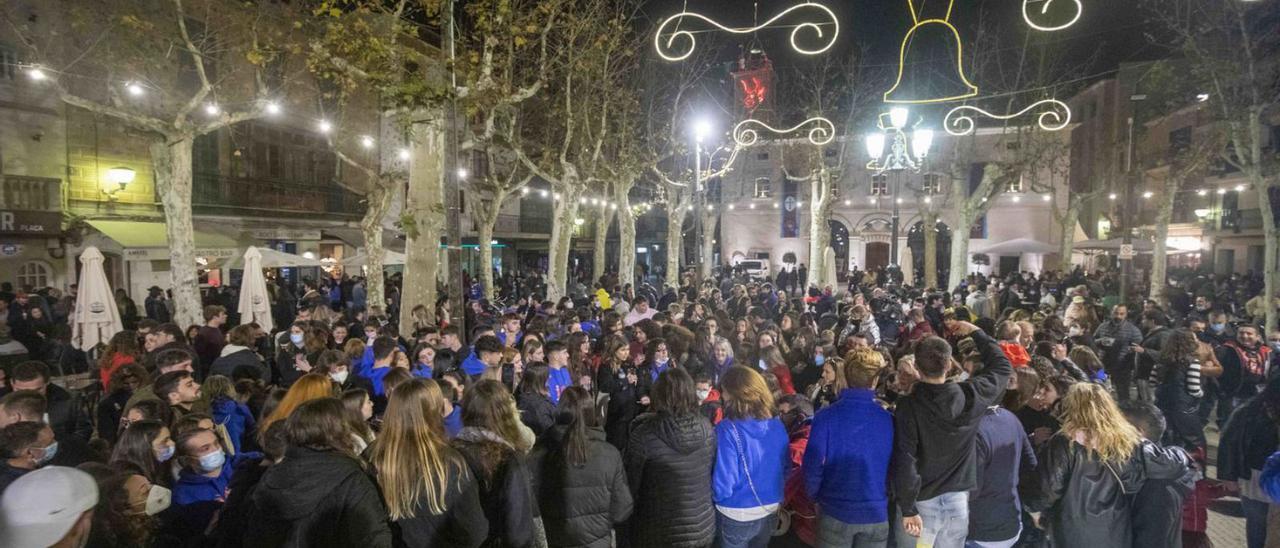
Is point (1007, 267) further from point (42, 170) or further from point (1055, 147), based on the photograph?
point (42, 170)

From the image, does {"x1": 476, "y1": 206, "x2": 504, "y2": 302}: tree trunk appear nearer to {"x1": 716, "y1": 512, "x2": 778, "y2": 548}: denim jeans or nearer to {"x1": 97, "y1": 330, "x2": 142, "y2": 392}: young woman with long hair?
{"x1": 97, "y1": 330, "x2": 142, "y2": 392}: young woman with long hair

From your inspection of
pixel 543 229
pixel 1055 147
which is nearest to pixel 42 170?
pixel 543 229

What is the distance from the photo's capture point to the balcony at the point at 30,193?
51.5 ft

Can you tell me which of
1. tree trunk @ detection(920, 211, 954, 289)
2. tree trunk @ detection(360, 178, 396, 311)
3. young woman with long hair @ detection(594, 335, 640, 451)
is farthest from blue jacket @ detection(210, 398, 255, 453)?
tree trunk @ detection(920, 211, 954, 289)

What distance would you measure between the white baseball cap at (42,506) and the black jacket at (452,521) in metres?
1.19

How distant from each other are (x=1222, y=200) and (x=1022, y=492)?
38.1m

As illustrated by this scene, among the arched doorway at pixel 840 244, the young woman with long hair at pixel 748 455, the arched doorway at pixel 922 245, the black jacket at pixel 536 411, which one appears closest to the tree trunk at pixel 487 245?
the black jacket at pixel 536 411

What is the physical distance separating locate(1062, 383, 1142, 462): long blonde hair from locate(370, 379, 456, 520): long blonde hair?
Result: 3.20m

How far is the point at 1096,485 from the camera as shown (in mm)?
3471

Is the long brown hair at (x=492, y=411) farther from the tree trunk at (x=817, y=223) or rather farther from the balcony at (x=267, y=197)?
the tree trunk at (x=817, y=223)

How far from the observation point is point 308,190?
78.7 ft

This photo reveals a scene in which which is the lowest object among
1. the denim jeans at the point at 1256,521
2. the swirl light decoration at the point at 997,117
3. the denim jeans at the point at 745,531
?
the denim jeans at the point at 1256,521

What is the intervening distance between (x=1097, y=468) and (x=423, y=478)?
3.36 meters

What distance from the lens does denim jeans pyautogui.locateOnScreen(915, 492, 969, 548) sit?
147 inches
